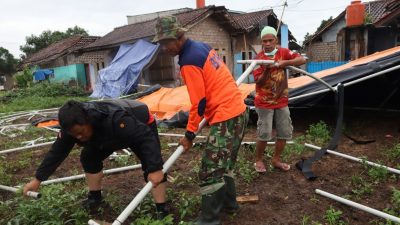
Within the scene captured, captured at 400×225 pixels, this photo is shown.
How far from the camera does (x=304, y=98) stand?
17.5ft

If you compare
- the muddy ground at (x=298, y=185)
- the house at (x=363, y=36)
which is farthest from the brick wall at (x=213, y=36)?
the muddy ground at (x=298, y=185)

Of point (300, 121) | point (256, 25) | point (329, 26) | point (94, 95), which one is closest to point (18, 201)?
point (300, 121)

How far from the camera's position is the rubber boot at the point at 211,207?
8.52 ft

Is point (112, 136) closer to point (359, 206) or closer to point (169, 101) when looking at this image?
point (359, 206)

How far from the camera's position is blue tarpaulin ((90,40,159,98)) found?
1391 cm

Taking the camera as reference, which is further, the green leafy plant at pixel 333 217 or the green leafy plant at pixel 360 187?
the green leafy plant at pixel 360 187

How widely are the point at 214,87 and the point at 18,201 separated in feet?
6.97

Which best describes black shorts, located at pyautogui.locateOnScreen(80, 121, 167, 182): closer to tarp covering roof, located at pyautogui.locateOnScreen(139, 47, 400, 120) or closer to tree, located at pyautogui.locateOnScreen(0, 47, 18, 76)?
tarp covering roof, located at pyautogui.locateOnScreen(139, 47, 400, 120)

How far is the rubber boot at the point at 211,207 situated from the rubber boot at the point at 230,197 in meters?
0.25

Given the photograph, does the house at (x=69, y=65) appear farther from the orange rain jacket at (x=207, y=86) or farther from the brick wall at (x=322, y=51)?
the orange rain jacket at (x=207, y=86)

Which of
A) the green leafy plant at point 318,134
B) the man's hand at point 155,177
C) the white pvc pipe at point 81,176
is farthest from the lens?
the green leafy plant at point 318,134

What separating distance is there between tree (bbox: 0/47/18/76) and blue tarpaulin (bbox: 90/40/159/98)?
31.7m

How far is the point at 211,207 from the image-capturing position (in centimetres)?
260

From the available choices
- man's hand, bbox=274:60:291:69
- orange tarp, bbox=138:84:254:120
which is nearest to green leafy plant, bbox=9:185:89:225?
man's hand, bbox=274:60:291:69
